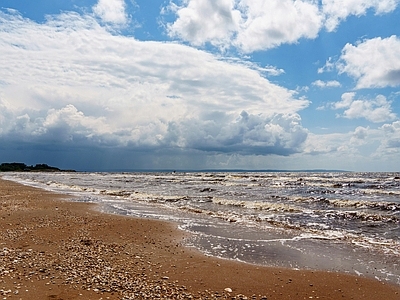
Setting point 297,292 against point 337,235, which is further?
point 337,235

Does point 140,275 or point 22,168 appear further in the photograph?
point 22,168

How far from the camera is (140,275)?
320 inches

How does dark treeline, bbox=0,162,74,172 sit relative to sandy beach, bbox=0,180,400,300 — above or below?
above

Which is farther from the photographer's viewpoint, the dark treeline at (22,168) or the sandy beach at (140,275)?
the dark treeline at (22,168)

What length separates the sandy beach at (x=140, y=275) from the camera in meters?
7.09

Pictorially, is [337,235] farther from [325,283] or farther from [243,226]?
[325,283]

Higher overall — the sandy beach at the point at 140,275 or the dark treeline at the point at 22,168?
the dark treeline at the point at 22,168

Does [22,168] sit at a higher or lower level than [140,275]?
higher

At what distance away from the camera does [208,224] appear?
1647 cm

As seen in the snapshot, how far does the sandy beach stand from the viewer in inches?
279

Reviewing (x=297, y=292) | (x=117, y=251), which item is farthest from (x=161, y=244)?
(x=297, y=292)

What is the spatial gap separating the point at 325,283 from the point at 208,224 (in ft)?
28.9

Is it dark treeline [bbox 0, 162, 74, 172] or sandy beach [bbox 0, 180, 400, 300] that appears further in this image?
dark treeline [bbox 0, 162, 74, 172]

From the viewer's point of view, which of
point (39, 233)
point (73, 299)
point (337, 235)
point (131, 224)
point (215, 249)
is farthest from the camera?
point (131, 224)
